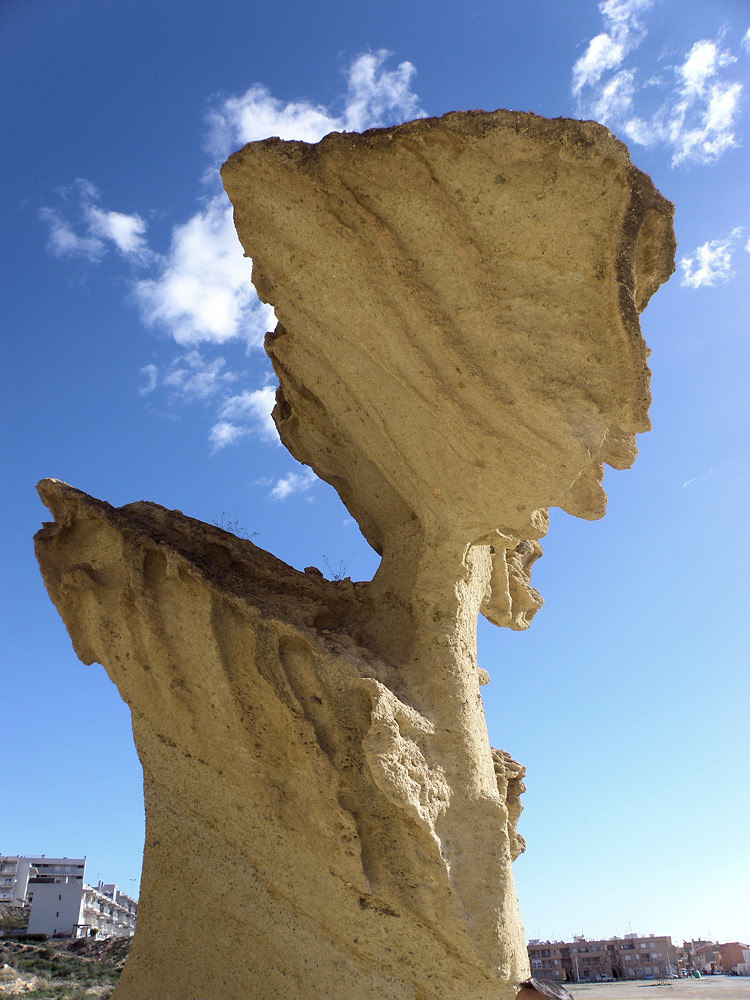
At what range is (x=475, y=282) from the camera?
4.61 m

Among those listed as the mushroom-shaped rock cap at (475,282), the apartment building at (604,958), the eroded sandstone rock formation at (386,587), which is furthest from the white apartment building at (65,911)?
the mushroom-shaped rock cap at (475,282)

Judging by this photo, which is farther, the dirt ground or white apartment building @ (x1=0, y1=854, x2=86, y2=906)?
white apartment building @ (x1=0, y1=854, x2=86, y2=906)

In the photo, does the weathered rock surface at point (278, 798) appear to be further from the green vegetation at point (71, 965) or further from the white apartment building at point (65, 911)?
the white apartment building at point (65, 911)

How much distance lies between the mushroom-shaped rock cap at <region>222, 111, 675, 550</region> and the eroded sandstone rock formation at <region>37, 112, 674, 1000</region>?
0.02 metres

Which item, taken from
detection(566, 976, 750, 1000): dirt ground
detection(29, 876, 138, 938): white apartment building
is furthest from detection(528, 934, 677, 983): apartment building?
detection(29, 876, 138, 938): white apartment building

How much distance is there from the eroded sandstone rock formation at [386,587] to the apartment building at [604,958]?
43013mm

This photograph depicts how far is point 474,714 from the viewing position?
16.2 feet

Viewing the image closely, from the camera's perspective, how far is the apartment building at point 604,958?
4022 cm

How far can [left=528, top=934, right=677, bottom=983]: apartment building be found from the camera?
40.2 metres

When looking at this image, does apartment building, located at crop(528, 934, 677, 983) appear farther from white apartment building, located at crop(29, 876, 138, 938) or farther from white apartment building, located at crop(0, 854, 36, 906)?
white apartment building, located at crop(0, 854, 36, 906)

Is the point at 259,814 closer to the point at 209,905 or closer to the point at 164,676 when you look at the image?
the point at 209,905

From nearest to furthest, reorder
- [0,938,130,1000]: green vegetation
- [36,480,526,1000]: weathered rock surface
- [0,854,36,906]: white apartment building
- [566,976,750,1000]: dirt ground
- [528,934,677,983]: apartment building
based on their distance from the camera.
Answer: [36,480,526,1000]: weathered rock surface
[0,938,130,1000]: green vegetation
[566,976,750,1000]: dirt ground
[528,934,677,983]: apartment building
[0,854,36,906]: white apartment building

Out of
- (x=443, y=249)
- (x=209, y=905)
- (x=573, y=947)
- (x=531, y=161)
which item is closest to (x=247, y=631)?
(x=209, y=905)

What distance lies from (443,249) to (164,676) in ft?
10.9
